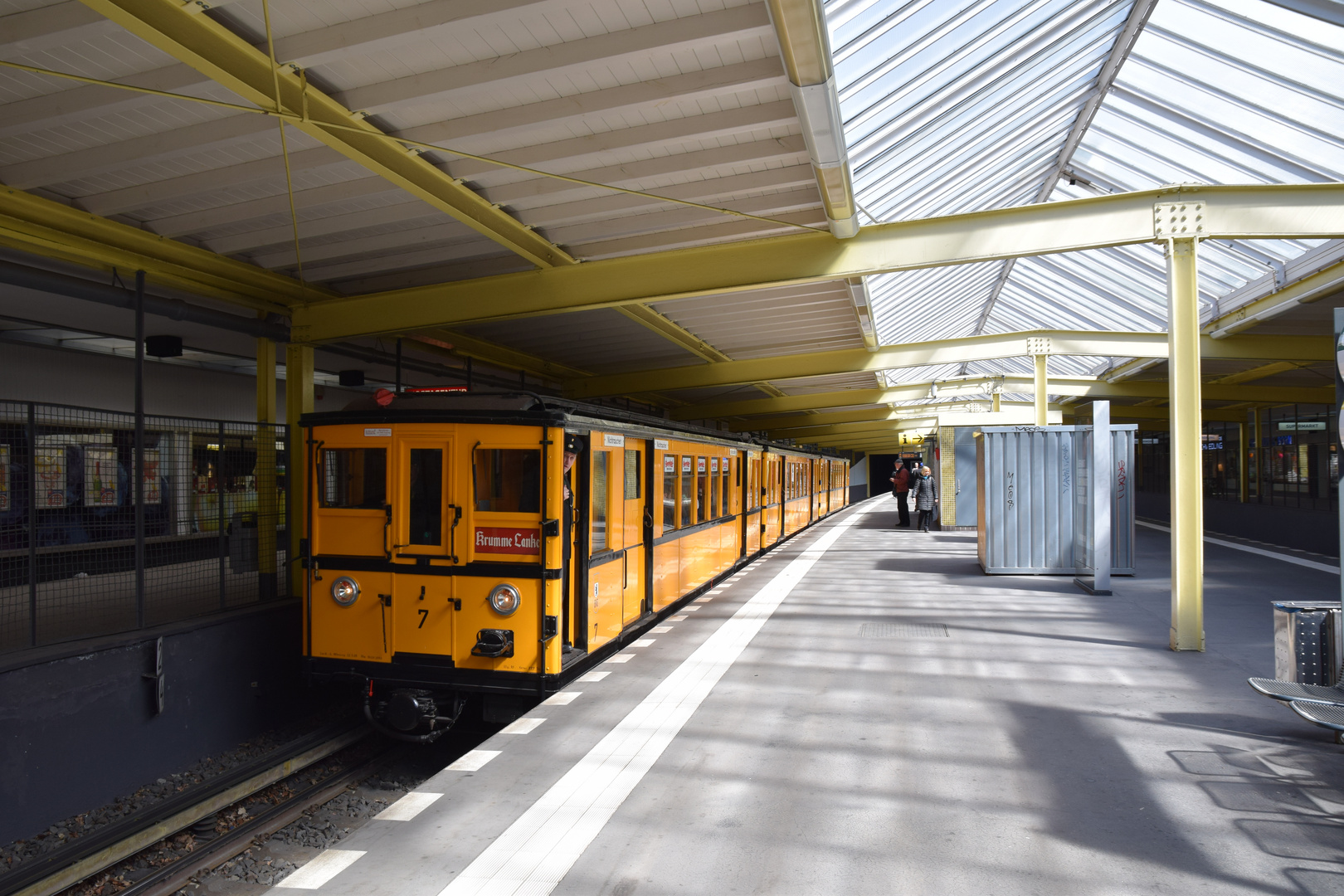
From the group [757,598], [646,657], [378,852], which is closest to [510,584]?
[646,657]

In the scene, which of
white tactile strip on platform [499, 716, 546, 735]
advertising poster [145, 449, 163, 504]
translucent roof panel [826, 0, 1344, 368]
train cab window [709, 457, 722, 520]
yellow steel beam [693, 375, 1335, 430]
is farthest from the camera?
yellow steel beam [693, 375, 1335, 430]

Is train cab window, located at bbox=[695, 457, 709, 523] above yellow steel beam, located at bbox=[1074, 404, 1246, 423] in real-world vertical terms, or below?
below

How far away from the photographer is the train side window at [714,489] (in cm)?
1114

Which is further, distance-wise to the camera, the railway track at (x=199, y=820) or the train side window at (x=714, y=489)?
the train side window at (x=714, y=489)

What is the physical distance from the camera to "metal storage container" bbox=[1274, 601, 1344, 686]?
15.6ft

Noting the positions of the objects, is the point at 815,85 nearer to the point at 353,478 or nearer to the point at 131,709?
the point at 353,478

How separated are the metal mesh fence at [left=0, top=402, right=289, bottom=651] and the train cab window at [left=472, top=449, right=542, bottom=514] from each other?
2887 mm

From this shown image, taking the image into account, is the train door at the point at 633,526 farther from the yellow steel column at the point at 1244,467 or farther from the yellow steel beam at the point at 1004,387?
the yellow steel column at the point at 1244,467

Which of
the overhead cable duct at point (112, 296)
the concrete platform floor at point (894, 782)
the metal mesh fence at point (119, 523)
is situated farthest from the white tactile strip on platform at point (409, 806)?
the overhead cable duct at point (112, 296)

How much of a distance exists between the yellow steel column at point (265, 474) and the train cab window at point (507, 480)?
4.01m

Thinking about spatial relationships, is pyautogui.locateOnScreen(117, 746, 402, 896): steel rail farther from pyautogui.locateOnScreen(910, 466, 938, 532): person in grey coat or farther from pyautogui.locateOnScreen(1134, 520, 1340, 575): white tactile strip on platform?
pyautogui.locateOnScreen(910, 466, 938, 532): person in grey coat

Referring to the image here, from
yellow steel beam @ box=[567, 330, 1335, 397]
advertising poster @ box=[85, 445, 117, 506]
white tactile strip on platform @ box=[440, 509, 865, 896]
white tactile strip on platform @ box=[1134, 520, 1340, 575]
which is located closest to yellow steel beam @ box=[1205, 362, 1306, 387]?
white tactile strip on platform @ box=[1134, 520, 1340, 575]

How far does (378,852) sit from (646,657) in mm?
3618

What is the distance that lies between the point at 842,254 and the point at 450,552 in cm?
494
